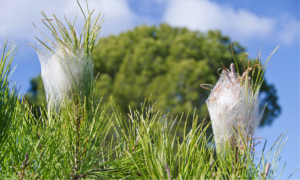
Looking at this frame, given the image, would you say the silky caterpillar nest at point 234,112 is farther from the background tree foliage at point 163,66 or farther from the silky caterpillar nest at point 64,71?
the background tree foliage at point 163,66

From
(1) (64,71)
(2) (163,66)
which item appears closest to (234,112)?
(1) (64,71)

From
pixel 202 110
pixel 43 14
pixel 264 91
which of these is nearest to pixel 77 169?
pixel 43 14

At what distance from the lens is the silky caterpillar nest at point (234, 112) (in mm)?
1107

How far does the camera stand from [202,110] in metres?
10.3

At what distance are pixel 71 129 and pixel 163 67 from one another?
10.1 m

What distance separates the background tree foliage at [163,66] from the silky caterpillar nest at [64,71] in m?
8.53

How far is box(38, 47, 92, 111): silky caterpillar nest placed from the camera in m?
1.15

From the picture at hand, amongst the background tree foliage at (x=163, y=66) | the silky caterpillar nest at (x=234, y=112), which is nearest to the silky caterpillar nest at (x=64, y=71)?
the silky caterpillar nest at (x=234, y=112)

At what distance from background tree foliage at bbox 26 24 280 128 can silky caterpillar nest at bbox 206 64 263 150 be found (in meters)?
8.55

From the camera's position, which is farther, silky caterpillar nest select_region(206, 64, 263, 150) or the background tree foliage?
the background tree foliage

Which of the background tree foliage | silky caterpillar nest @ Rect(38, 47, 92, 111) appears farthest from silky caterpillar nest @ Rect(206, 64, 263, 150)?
the background tree foliage

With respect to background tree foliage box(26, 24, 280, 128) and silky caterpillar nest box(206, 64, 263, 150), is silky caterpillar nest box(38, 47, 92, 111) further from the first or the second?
background tree foliage box(26, 24, 280, 128)

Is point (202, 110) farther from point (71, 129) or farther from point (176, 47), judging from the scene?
point (71, 129)

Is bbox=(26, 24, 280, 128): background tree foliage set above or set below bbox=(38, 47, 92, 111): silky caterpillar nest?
above
